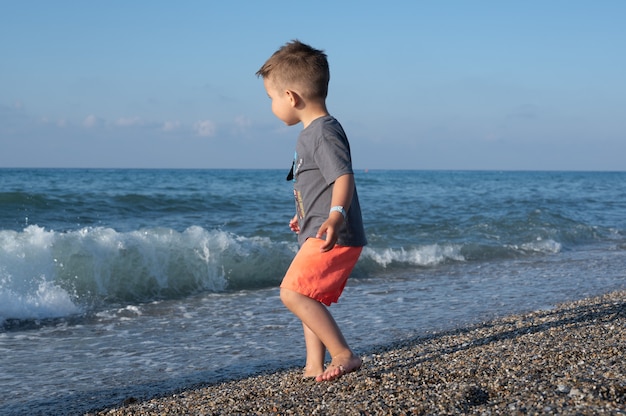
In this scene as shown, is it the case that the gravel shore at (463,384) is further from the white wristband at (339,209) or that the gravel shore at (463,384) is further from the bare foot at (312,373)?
the white wristband at (339,209)

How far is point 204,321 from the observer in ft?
20.5

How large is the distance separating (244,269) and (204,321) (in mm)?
2815

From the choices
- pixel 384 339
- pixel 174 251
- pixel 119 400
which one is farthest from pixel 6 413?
pixel 174 251

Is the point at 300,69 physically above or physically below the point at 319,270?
above

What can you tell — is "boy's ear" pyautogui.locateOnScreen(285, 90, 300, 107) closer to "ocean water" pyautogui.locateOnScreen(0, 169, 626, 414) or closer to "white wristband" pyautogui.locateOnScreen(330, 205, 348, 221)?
"white wristband" pyautogui.locateOnScreen(330, 205, 348, 221)

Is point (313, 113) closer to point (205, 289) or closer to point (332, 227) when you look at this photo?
point (332, 227)

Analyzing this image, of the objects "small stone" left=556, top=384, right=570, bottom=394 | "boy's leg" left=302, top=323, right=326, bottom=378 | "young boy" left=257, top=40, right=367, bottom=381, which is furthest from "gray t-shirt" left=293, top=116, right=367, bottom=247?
"small stone" left=556, top=384, right=570, bottom=394

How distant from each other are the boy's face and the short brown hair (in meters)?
0.03

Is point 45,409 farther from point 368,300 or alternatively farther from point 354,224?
point 368,300

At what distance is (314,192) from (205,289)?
5.22 m

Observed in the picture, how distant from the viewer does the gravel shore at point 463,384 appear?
108 inches

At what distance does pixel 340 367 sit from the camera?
11.2 ft

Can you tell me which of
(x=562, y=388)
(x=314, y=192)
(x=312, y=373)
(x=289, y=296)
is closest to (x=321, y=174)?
(x=314, y=192)

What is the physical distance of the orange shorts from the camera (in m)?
3.26
